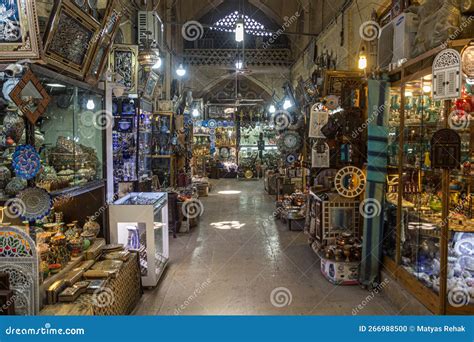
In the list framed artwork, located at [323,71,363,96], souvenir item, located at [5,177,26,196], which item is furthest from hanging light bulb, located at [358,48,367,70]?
souvenir item, located at [5,177,26,196]

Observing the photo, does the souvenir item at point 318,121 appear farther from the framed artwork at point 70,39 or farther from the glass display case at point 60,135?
the framed artwork at point 70,39

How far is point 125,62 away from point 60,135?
318 centimetres

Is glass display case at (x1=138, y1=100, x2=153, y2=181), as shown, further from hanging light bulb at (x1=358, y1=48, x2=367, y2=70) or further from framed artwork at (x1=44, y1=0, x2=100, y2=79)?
framed artwork at (x1=44, y1=0, x2=100, y2=79)

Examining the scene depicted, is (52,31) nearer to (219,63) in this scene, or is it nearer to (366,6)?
(366,6)

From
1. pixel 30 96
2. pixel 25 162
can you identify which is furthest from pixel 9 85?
pixel 25 162

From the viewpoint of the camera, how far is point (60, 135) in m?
4.46

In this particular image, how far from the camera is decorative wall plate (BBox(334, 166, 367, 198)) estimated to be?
585cm

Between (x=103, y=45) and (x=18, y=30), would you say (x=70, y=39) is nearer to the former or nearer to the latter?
(x=18, y=30)

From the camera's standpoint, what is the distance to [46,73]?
338 cm

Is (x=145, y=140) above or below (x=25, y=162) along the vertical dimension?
above

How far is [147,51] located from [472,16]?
5.25 metres

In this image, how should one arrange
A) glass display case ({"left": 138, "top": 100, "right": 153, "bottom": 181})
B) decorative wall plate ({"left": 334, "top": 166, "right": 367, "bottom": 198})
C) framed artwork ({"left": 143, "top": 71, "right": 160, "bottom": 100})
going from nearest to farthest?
1. decorative wall plate ({"left": 334, "top": 166, "right": 367, "bottom": 198})
2. framed artwork ({"left": 143, "top": 71, "right": 160, "bottom": 100})
3. glass display case ({"left": 138, "top": 100, "right": 153, "bottom": 181})

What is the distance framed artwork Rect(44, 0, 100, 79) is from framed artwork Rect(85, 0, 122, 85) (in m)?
0.09

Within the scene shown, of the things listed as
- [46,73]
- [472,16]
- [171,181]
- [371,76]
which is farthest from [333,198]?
[171,181]
